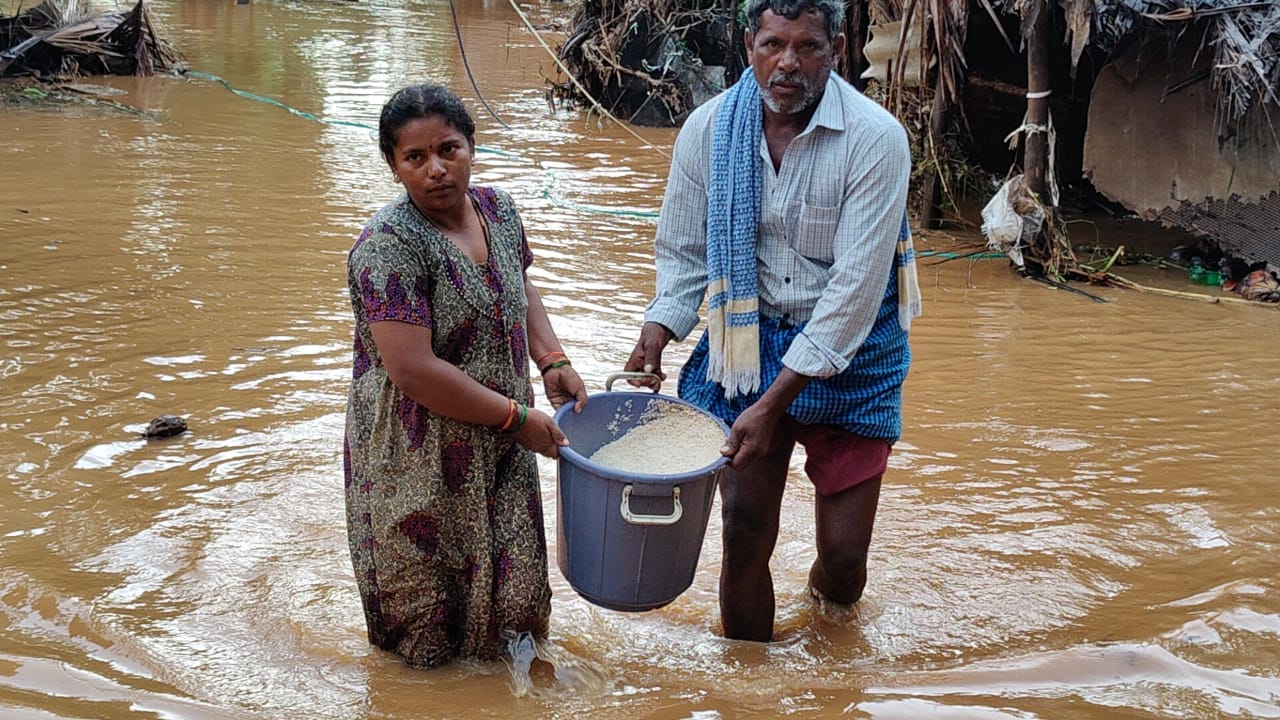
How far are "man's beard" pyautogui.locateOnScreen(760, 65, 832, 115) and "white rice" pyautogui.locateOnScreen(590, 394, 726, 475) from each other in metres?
0.73

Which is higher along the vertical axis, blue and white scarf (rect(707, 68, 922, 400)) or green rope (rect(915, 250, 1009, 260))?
blue and white scarf (rect(707, 68, 922, 400))

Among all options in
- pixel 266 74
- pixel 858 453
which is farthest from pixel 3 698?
pixel 266 74

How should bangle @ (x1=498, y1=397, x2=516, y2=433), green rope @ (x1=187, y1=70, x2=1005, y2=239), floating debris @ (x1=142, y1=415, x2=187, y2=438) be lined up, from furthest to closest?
green rope @ (x1=187, y1=70, x2=1005, y2=239), floating debris @ (x1=142, y1=415, x2=187, y2=438), bangle @ (x1=498, y1=397, x2=516, y2=433)

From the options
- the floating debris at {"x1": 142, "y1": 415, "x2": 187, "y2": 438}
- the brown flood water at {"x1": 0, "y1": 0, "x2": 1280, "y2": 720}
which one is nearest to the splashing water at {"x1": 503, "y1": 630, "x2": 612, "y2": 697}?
the brown flood water at {"x1": 0, "y1": 0, "x2": 1280, "y2": 720}

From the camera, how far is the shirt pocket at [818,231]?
2.68 m

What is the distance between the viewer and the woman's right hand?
262 centimetres

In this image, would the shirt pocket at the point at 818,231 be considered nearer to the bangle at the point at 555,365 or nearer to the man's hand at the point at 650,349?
the man's hand at the point at 650,349

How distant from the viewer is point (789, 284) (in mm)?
2770

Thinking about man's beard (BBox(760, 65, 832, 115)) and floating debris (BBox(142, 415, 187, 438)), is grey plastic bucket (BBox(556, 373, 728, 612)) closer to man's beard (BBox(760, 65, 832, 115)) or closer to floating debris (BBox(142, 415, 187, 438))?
man's beard (BBox(760, 65, 832, 115))

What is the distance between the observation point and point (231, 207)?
737 cm

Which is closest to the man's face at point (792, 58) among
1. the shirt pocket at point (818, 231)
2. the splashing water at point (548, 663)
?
the shirt pocket at point (818, 231)

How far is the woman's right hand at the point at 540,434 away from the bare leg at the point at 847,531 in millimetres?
736

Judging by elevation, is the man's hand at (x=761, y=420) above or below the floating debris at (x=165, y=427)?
above

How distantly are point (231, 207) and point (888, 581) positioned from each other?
5261 mm
